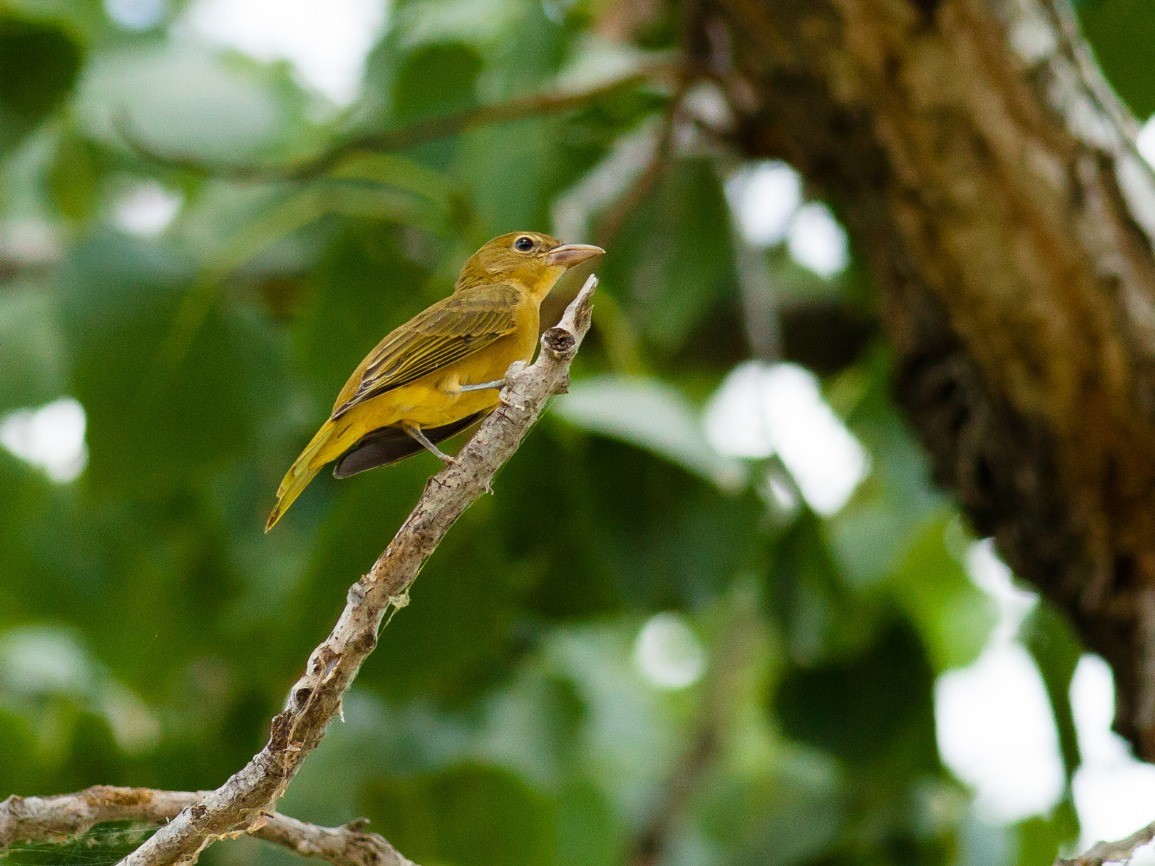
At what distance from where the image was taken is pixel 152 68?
16.2ft

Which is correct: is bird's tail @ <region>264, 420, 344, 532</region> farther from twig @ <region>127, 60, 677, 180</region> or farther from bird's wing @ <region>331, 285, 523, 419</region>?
twig @ <region>127, 60, 677, 180</region>

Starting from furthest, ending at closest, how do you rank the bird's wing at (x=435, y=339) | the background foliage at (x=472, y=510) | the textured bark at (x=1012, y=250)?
the background foliage at (x=472, y=510)
the textured bark at (x=1012, y=250)
the bird's wing at (x=435, y=339)

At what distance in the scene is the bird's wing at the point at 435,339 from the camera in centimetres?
144

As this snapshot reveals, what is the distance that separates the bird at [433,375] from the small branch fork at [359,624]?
12 centimetres

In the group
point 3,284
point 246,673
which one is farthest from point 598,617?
point 3,284

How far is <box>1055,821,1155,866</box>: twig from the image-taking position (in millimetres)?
1295

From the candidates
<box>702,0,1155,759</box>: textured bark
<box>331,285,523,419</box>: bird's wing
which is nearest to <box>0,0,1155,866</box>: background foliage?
<box>702,0,1155,759</box>: textured bark

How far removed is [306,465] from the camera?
1504 mm

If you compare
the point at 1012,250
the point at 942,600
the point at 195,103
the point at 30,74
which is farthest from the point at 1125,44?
the point at 195,103

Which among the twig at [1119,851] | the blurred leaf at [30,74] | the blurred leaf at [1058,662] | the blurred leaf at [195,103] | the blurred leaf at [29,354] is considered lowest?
the twig at [1119,851]

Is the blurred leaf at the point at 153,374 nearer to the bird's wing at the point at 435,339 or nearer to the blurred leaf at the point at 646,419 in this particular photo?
the blurred leaf at the point at 646,419

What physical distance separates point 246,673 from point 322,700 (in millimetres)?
3593

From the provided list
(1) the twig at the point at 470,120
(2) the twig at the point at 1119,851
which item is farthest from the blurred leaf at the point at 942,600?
(2) the twig at the point at 1119,851

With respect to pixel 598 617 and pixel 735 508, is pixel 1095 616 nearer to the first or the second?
pixel 735 508
